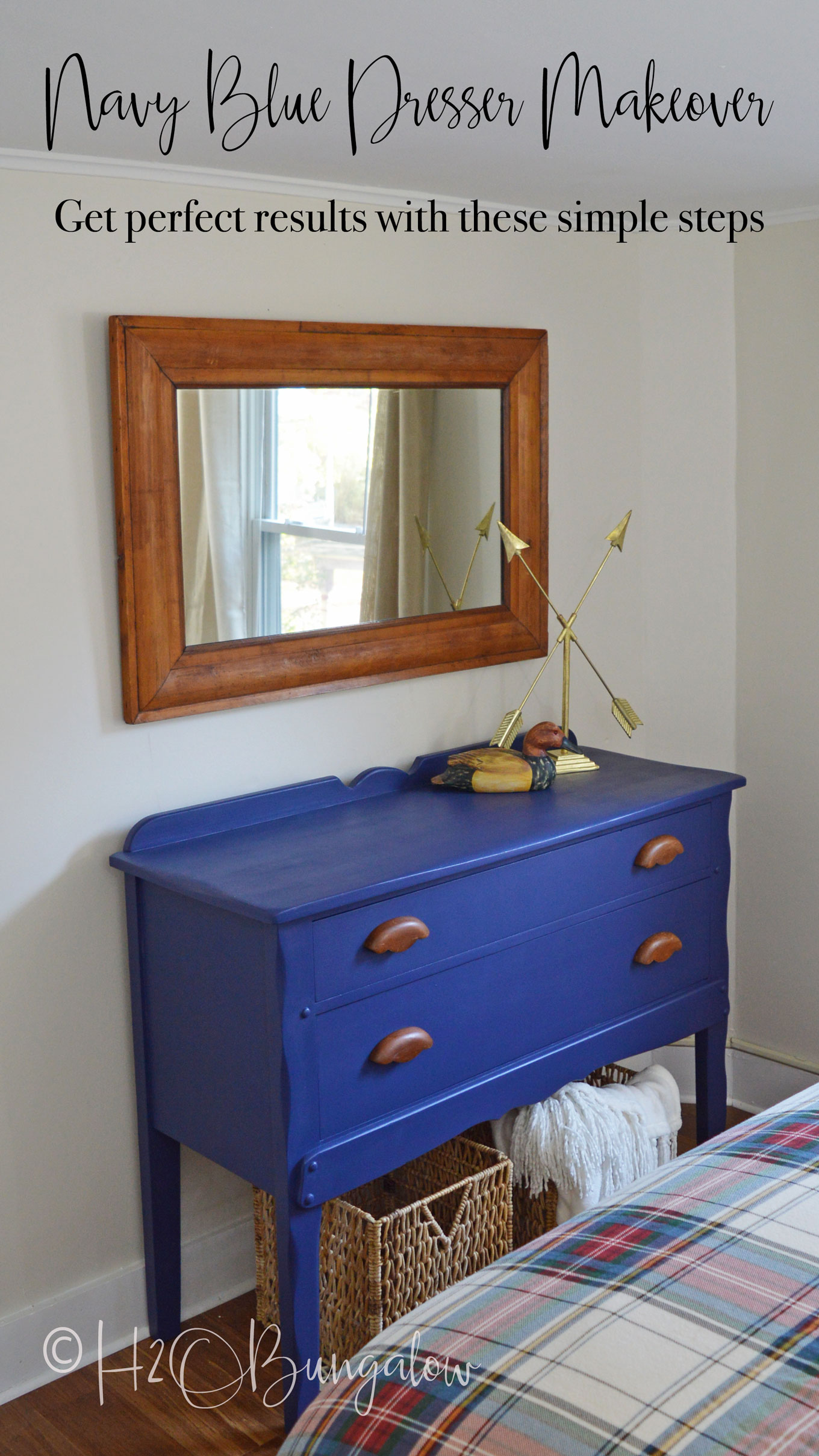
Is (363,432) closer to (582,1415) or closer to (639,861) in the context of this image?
(639,861)

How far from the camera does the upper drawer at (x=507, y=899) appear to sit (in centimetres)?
189

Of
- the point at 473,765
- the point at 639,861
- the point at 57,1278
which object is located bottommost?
the point at 57,1278

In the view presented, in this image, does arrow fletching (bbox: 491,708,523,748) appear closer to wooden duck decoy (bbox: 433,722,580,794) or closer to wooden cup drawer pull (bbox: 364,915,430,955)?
wooden duck decoy (bbox: 433,722,580,794)

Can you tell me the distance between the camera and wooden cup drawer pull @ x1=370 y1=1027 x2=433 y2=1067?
76.4 inches

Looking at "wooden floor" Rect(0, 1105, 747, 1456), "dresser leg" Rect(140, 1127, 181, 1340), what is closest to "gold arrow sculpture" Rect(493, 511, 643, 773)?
"dresser leg" Rect(140, 1127, 181, 1340)

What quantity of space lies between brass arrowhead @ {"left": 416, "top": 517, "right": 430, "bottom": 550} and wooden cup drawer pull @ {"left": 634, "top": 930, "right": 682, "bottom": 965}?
0.85 metres

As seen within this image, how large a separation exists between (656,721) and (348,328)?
1199 millimetres

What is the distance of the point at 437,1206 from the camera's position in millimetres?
2344

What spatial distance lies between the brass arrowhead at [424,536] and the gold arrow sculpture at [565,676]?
152mm

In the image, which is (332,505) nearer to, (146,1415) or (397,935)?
(397,935)

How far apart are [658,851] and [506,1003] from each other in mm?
431

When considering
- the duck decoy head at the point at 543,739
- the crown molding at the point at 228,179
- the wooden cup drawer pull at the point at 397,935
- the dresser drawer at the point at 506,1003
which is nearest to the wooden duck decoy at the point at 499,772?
the duck decoy head at the point at 543,739

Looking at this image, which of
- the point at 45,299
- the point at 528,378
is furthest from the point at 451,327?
the point at 45,299

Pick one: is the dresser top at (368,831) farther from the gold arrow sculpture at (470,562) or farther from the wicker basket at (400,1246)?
the wicker basket at (400,1246)
